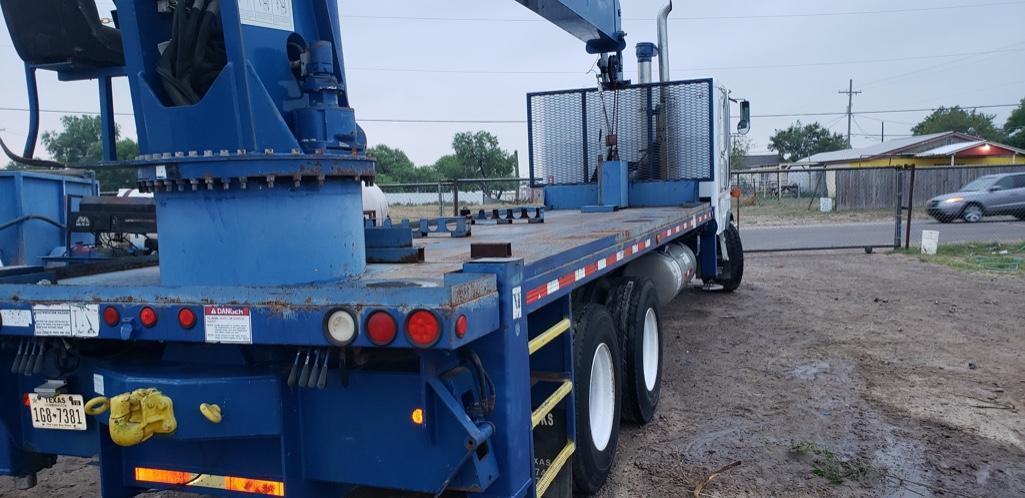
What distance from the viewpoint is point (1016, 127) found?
216ft

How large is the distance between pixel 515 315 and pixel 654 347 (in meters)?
3.08

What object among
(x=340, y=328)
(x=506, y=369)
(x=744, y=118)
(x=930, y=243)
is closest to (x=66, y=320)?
(x=340, y=328)

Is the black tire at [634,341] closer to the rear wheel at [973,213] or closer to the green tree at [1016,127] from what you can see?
the rear wheel at [973,213]

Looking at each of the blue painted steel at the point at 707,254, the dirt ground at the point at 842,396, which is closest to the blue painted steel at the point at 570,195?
the blue painted steel at the point at 707,254

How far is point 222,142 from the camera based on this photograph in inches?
116

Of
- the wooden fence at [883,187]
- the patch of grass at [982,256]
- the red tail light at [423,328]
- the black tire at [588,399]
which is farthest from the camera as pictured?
the wooden fence at [883,187]

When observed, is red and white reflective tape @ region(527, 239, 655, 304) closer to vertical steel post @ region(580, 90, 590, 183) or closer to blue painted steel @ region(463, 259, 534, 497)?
blue painted steel @ region(463, 259, 534, 497)

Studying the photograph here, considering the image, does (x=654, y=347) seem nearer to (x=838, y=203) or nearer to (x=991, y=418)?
(x=991, y=418)

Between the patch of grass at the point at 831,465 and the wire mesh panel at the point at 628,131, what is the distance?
449cm

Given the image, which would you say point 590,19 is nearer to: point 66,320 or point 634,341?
point 634,341

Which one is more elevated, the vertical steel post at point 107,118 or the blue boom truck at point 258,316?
the vertical steel post at point 107,118

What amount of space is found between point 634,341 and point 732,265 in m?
6.43

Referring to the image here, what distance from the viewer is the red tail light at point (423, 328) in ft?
8.20

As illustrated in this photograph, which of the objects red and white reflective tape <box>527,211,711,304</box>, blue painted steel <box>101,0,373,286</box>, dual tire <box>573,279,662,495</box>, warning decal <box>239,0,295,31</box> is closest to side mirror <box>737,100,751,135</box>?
red and white reflective tape <box>527,211,711,304</box>
